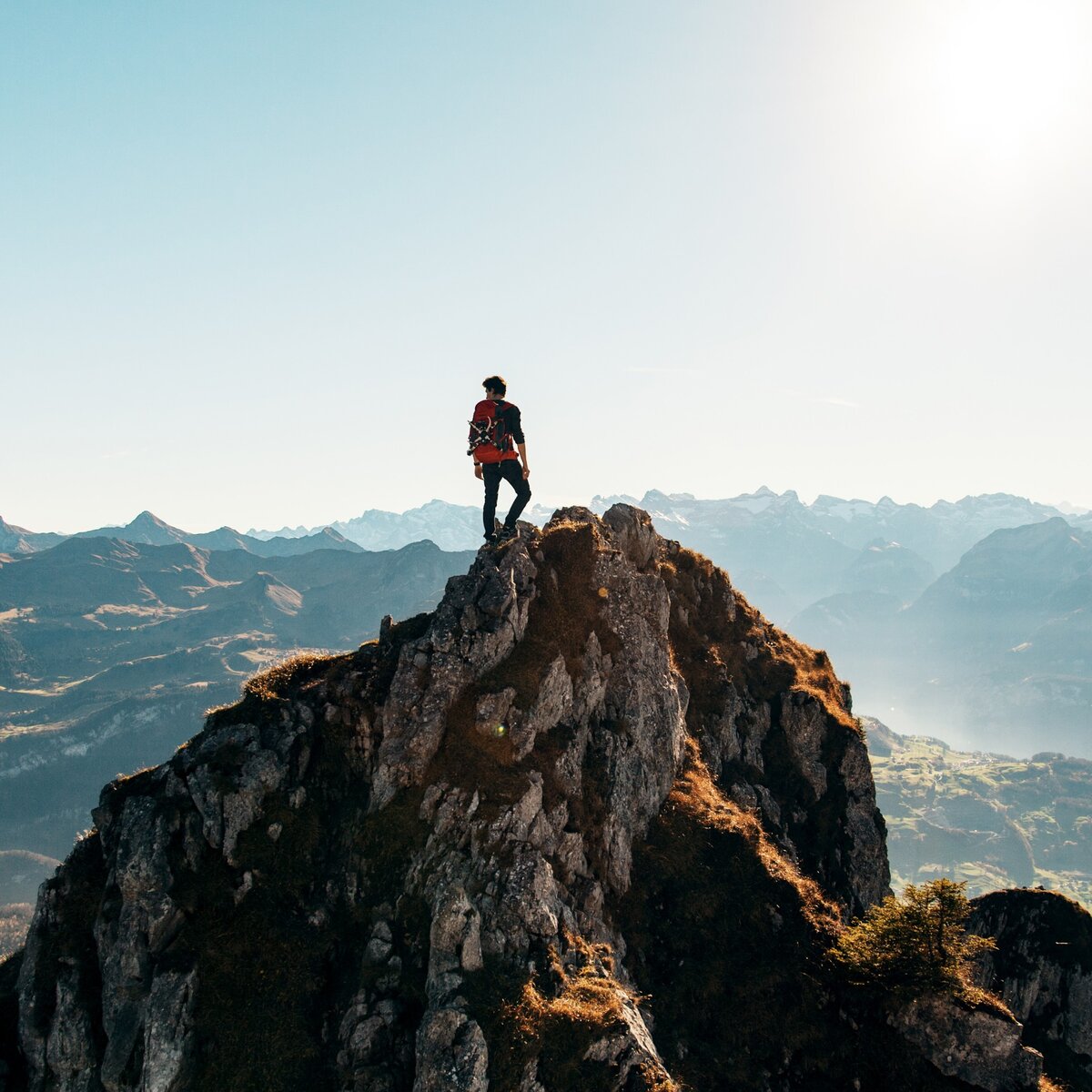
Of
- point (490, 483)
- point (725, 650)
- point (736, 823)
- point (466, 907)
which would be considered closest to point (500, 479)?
point (490, 483)

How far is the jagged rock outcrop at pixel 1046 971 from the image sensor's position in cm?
4097

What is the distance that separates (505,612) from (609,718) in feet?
24.6

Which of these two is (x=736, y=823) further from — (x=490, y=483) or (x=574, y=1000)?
(x=490, y=483)

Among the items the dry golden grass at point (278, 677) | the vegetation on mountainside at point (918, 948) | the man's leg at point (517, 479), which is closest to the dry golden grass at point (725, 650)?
the man's leg at point (517, 479)

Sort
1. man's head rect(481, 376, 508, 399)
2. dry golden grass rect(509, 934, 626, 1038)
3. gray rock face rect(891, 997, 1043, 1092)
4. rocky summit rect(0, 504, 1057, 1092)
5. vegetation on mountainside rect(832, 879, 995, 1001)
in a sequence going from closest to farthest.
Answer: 1. dry golden grass rect(509, 934, 626, 1038)
2. rocky summit rect(0, 504, 1057, 1092)
3. gray rock face rect(891, 997, 1043, 1092)
4. vegetation on mountainside rect(832, 879, 995, 1001)
5. man's head rect(481, 376, 508, 399)

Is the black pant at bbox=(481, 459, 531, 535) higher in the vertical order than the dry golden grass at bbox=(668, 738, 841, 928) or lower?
higher

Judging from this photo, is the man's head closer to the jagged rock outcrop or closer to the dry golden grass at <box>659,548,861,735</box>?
the dry golden grass at <box>659,548,861,735</box>

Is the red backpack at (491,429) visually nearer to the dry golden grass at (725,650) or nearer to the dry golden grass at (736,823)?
the dry golden grass at (725,650)

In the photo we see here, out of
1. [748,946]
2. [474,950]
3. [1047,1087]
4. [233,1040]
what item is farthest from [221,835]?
[1047,1087]

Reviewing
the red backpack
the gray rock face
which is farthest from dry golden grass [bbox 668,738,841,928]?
the red backpack

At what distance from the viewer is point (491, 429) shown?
117ft

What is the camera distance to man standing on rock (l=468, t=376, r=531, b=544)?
117ft

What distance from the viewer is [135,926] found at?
Answer: 2586 centimetres

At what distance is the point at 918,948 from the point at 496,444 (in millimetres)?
28207
